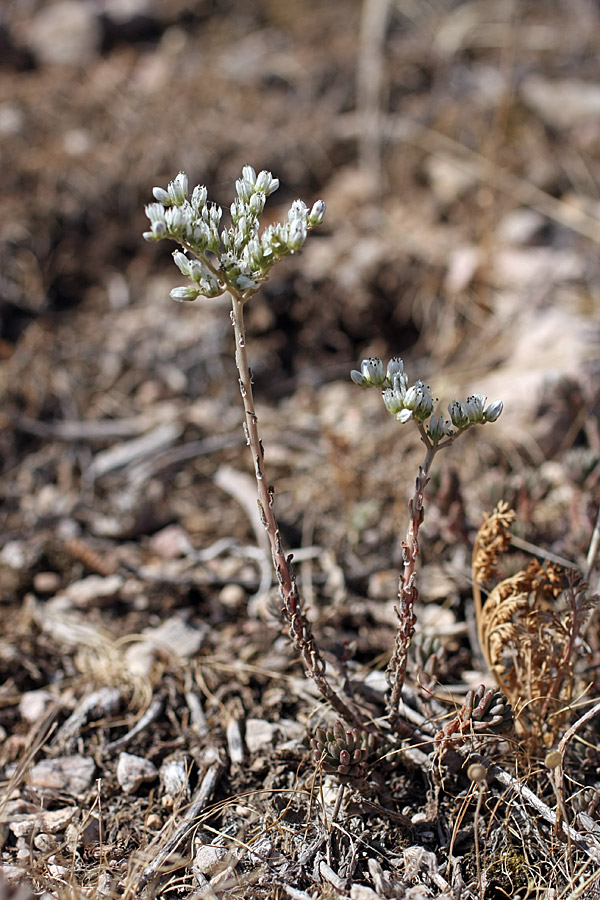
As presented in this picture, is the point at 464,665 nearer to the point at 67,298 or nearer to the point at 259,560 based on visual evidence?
the point at 259,560

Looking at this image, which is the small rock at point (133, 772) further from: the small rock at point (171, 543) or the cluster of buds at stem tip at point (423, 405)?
the cluster of buds at stem tip at point (423, 405)

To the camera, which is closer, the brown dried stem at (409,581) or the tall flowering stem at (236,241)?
the tall flowering stem at (236,241)

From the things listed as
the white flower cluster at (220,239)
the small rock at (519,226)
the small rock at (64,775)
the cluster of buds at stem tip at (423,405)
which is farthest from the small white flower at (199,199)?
the small rock at (519,226)

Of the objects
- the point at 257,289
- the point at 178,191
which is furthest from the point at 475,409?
the point at 178,191

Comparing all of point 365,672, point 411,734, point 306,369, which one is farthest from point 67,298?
point 411,734

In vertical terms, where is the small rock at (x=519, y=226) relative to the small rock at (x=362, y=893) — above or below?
above

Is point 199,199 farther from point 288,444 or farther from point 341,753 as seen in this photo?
point 288,444
